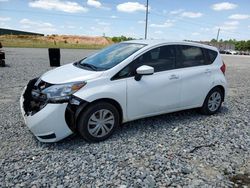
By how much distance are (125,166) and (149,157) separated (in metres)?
0.42

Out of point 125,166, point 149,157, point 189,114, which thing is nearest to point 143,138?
point 149,157

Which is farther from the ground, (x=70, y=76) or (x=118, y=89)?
(x=70, y=76)

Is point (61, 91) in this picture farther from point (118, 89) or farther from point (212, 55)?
point (212, 55)

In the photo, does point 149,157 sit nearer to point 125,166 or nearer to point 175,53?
point 125,166

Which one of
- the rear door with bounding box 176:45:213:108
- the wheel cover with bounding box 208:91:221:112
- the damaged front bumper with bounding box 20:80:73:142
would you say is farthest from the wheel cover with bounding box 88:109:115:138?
the wheel cover with bounding box 208:91:221:112

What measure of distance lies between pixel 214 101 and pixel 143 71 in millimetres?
2187

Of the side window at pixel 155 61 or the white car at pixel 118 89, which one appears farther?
the side window at pixel 155 61

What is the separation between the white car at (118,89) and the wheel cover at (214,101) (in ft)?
0.10

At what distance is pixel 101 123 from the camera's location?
12.6ft

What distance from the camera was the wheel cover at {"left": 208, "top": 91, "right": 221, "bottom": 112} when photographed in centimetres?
525

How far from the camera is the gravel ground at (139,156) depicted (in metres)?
2.91

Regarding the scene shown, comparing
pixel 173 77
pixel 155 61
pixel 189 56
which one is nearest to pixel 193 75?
pixel 189 56

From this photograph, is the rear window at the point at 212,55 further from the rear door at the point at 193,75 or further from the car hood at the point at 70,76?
the car hood at the point at 70,76

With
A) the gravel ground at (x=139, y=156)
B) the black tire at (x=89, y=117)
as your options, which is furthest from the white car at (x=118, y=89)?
the gravel ground at (x=139, y=156)
